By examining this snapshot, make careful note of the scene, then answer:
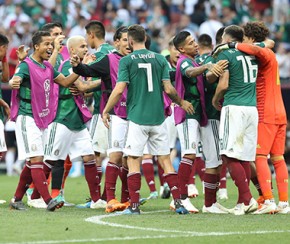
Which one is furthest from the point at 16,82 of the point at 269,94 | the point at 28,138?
the point at 269,94

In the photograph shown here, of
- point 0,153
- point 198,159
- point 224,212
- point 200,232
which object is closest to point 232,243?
point 200,232

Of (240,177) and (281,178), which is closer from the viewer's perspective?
(240,177)

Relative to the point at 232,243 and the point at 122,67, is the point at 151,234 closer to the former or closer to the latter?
the point at 232,243

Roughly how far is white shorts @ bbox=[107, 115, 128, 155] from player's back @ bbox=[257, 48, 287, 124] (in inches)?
71.8

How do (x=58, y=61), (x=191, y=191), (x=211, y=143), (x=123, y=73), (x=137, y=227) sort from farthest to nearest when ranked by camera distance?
(x=191, y=191), (x=58, y=61), (x=211, y=143), (x=123, y=73), (x=137, y=227)

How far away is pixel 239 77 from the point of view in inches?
456

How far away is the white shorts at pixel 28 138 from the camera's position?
1200cm

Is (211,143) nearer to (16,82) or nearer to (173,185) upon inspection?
(173,185)

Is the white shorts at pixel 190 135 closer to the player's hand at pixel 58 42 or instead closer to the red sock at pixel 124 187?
the red sock at pixel 124 187

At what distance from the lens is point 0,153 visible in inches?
519

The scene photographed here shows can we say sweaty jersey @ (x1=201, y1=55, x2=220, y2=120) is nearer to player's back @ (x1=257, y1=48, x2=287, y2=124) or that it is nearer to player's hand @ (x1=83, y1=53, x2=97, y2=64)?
player's back @ (x1=257, y1=48, x2=287, y2=124)

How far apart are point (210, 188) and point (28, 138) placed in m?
2.47

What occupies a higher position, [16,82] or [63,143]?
[16,82]

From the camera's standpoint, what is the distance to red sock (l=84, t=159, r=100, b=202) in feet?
42.2
